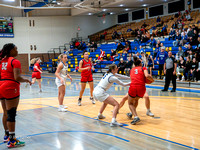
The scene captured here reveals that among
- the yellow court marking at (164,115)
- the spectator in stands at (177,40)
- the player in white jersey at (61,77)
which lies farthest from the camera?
the spectator in stands at (177,40)

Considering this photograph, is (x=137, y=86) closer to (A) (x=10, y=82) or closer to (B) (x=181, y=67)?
(A) (x=10, y=82)

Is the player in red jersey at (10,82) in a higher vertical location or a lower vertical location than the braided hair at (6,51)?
lower

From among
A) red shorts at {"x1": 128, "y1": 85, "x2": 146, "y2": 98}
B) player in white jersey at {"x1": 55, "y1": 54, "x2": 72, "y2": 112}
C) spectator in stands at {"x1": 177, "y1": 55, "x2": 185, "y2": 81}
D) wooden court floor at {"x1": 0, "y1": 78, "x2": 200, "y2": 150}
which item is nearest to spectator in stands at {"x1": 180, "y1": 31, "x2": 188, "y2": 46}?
spectator in stands at {"x1": 177, "y1": 55, "x2": 185, "y2": 81}

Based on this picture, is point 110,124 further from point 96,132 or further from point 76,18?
point 76,18

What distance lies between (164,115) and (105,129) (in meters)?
2.02

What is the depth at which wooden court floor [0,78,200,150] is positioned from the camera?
14.3 ft

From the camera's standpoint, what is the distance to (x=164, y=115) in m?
6.52

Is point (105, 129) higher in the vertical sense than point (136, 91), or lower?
lower

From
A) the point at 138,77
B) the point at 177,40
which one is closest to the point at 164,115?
the point at 138,77

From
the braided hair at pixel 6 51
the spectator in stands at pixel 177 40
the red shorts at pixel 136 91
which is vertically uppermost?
the spectator in stands at pixel 177 40

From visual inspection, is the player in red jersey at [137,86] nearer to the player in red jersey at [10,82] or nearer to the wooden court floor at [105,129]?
the wooden court floor at [105,129]

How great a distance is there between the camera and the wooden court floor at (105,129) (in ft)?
14.3

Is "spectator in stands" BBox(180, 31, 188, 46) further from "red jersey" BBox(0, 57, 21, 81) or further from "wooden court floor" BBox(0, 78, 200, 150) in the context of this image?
"red jersey" BBox(0, 57, 21, 81)

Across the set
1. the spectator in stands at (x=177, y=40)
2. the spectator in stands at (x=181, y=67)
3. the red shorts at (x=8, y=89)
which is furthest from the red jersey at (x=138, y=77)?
the spectator in stands at (x=177, y=40)
